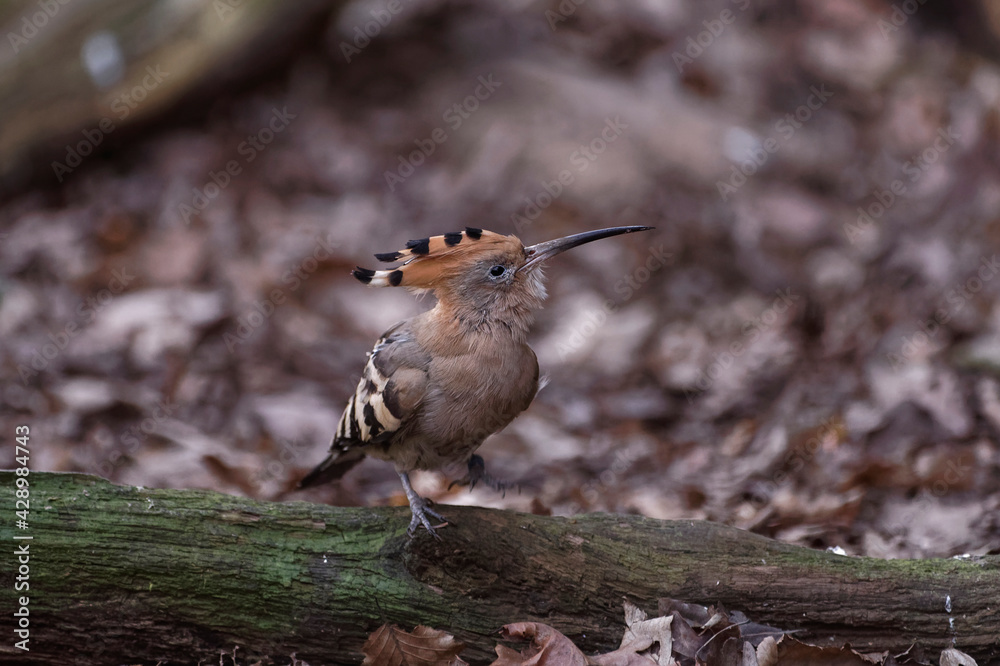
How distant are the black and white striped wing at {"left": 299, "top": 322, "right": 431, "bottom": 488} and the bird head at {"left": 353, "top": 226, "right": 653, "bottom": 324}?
27 cm

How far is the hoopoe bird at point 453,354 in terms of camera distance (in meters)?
3.72

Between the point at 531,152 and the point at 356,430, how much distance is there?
550 cm

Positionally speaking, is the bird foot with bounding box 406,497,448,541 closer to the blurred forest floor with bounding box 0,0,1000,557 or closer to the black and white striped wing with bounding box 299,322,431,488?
the black and white striped wing with bounding box 299,322,431,488

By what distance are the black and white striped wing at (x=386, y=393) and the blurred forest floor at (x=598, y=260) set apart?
1.84ft

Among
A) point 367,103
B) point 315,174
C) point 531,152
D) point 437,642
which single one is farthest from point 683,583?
point 367,103

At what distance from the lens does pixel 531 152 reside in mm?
9016

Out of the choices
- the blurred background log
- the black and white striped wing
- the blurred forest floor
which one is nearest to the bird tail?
the black and white striped wing

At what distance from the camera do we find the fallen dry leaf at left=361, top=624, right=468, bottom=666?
3211mm

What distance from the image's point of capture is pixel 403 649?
10.6 ft

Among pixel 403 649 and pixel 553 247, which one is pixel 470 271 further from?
pixel 403 649

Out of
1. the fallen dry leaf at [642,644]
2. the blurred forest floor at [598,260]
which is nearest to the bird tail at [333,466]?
the blurred forest floor at [598,260]

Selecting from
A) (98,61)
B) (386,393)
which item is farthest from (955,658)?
(98,61)


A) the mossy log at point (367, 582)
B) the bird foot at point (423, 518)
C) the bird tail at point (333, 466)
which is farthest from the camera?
the bird tail at point (333, 466)

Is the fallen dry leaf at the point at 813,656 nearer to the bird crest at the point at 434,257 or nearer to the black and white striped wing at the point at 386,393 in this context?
the black and white striped wing at the point at 386,393
